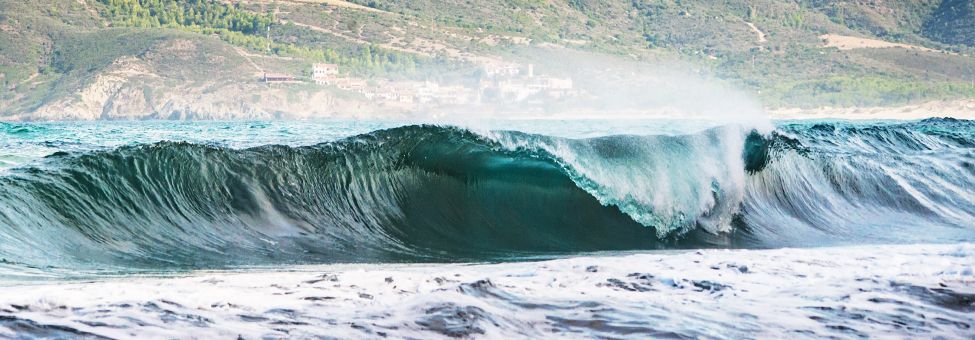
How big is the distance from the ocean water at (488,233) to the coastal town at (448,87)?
7582 cm

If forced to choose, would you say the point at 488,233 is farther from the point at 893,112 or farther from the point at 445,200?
the point at 893,112

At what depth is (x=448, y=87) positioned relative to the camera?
102 meters

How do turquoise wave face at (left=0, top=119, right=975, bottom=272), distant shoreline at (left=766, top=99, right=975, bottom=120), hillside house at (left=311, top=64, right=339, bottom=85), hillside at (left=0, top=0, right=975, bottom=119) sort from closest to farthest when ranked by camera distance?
turquoise wave face at (left=0, top=119, right=975, bottom=272) → distant shoreline at (left=766, top=99, right=975, bottom=120) → hillside at (left=0, top=0, right=975, bottom=119) → hillside house at (left=311, top=64, right=339, bottom=85)

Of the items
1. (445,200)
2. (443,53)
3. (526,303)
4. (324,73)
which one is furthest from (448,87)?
(526,303)

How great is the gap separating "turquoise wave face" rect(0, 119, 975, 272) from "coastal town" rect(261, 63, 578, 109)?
247ft

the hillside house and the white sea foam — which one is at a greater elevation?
the white sea foam

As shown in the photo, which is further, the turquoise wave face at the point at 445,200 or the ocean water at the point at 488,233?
the turquoise wave face at the point at 445,200

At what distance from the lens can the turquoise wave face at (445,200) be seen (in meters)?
8.62

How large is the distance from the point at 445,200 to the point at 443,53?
101 meters

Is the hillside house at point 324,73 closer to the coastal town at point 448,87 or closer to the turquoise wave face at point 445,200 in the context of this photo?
the coastal town at point 448,87

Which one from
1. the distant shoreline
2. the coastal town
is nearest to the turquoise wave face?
the coastal town

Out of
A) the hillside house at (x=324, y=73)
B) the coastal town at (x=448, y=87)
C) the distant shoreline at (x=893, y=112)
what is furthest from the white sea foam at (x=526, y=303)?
the hillside house at (x=324, y=73)

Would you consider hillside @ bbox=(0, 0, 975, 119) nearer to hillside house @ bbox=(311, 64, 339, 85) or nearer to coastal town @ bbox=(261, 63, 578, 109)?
coastal town @ bbox=(261, 63, 578, 109)

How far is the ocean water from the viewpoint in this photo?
524 cm
